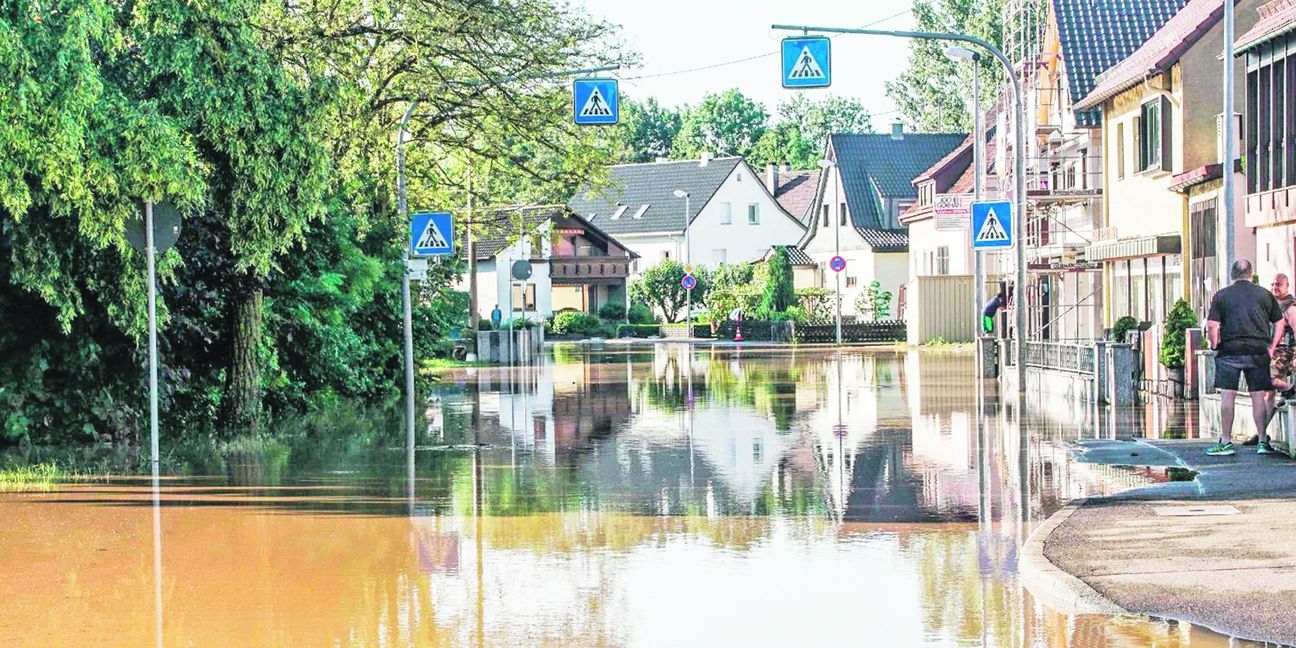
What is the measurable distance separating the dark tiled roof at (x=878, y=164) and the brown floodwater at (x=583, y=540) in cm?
5822

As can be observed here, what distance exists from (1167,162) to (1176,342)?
33.7 ft

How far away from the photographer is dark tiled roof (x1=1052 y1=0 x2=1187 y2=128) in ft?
155

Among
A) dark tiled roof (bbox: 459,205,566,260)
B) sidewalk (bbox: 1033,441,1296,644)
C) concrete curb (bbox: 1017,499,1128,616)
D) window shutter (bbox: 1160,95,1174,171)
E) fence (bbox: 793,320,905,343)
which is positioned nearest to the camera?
sidewalk (bbox: 1033,441,1296,644)

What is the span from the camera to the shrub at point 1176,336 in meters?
28.2

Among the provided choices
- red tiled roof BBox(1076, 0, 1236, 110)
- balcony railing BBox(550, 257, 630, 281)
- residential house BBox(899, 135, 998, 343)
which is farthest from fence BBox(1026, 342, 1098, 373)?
balcony railing BBox(550, 257, 630, 281)

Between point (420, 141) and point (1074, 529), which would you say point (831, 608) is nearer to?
point (1074, 529)

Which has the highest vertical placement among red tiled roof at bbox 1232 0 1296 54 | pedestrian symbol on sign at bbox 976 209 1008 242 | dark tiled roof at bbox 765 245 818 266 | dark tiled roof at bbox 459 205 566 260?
red tiled roof at bbox 1232 0 1296 54

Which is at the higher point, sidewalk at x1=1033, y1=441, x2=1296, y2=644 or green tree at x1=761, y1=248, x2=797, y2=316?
green tree at x1=761, y1=248, x2=797, y2=316

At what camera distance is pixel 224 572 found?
36.9 ft

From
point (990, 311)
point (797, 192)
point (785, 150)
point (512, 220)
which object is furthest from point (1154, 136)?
point (785, 150)

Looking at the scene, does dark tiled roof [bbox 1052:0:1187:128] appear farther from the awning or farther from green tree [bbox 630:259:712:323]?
green tree [bbox 630:259:712:323]

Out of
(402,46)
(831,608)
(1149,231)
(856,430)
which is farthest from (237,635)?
(1149,231)

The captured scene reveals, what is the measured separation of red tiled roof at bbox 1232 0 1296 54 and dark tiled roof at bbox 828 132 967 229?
173 feet

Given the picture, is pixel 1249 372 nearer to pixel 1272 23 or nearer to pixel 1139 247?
pixel 1272 23
